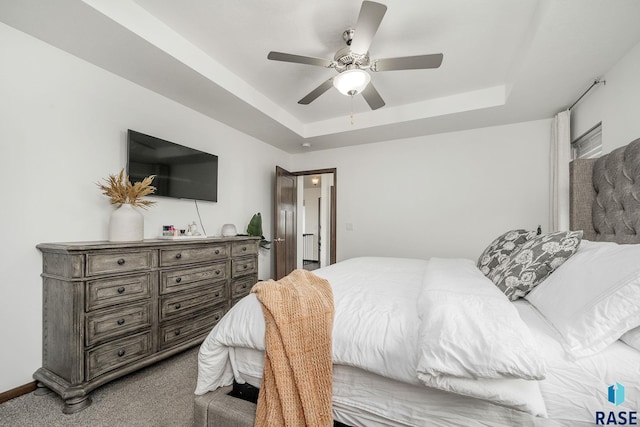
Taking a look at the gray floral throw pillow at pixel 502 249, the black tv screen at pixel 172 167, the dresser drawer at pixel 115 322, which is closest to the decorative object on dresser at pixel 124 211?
the black tv screen at pixel 172 167

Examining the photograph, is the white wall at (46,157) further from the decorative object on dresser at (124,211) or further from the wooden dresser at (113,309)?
the decorative object on dresser at (124,211)

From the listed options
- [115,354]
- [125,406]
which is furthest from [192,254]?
[125,406]

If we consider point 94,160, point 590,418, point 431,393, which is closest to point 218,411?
point 431,393

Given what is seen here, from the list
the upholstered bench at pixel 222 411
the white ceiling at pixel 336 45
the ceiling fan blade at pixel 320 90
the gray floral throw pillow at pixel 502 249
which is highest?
the white ceiling at pixel 336 45

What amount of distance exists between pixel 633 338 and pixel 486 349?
1.71ft

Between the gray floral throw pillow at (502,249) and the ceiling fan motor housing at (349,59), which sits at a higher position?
the ceiling fan motor housing at (349,59)

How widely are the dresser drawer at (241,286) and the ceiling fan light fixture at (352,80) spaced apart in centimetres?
216

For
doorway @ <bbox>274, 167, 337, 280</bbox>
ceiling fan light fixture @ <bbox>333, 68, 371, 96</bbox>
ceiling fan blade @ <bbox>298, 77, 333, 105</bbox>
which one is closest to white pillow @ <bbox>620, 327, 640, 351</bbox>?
ceiling fan light fixture @ <bbox>333, 68, 371, 96</bbox>

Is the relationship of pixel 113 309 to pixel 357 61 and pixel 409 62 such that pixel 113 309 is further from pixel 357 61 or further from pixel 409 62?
pixel 409 62

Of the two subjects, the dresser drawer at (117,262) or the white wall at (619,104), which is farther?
the white wall at (619,104)

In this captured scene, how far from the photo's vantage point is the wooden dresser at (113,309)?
1.62 m

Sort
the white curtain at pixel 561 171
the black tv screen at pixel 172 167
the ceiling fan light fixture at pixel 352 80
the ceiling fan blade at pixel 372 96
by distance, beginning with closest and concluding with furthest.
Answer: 1. the ceiling fan light fixture at pixel 352 80
2. the ceiling fan blade at pixel 372 96
3. the black tv screen at pixel 172 167
4. the white curtain at pixel 561 171

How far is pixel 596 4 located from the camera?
4.98 feet

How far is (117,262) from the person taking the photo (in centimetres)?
181
